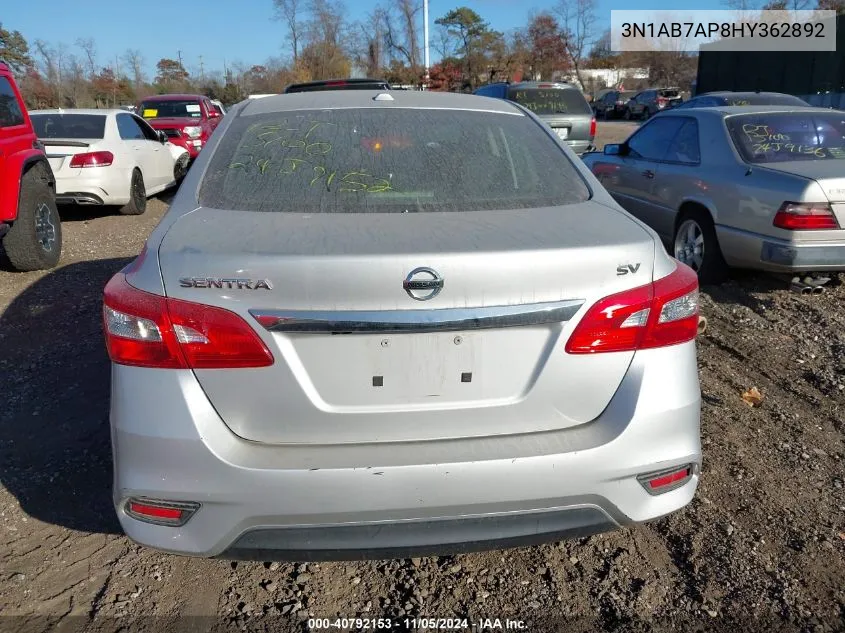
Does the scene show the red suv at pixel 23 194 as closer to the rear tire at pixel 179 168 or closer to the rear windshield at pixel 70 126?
the rear windshield at pixel 70 126

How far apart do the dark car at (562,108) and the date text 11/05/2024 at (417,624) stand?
11.1 metres

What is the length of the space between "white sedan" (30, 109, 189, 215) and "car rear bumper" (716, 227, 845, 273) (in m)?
7.49

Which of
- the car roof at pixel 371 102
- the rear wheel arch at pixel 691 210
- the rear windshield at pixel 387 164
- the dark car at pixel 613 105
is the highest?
the car roof at pixel 371 102

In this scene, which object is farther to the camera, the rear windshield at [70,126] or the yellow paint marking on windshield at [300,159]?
the rear windshield at [70,126]

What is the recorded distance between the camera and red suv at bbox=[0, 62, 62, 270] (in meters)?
6.13

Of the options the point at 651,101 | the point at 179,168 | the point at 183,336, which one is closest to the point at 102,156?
the point at 179,168

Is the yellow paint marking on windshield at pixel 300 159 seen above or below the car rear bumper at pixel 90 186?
above

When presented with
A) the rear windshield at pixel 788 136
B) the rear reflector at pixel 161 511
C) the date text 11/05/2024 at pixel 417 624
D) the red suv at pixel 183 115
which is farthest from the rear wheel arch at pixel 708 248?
the red suv at pixel 183 115

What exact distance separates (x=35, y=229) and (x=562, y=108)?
9.24 m

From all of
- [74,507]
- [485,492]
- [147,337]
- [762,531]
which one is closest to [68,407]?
[74,507]

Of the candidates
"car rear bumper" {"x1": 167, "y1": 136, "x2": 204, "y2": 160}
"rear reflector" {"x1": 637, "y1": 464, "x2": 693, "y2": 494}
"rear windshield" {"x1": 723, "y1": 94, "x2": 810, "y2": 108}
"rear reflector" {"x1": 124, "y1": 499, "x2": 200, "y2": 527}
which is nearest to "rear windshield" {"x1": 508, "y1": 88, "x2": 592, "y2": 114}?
"rear windshield" {"x1": 723, "y1": 94, "x2": 810, "y2": 108}

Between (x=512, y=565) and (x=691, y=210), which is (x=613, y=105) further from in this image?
(x=512, y=565)

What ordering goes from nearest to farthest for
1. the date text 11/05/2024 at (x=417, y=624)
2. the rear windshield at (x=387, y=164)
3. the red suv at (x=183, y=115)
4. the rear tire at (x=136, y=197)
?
the date text 11/05/2024 at (x=417, y=624) → the rear windshield at (x=387, y=164) → the rear tire at (x=136, y=197) → the red suv at (x=183, y=115)

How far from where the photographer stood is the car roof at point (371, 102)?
309cm
